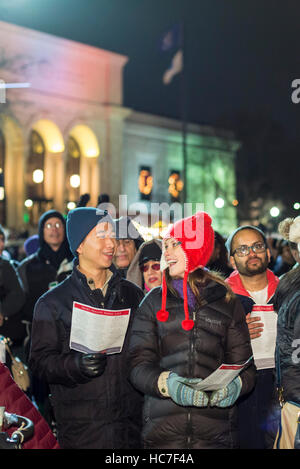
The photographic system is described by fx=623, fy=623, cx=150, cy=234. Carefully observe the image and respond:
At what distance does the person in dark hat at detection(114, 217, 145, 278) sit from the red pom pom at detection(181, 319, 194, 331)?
2.09 m

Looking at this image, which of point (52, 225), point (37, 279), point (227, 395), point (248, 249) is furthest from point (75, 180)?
point (227, 395)

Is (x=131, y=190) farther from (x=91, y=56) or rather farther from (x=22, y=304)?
(x=22, y=304)

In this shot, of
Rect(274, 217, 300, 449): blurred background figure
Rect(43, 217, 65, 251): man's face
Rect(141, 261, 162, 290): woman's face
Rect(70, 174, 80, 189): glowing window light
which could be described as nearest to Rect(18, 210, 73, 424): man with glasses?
Rect(43, 217, 65, 251): man's face

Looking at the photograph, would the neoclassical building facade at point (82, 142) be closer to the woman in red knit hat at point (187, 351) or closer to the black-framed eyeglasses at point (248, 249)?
the black-framed eyeglasses at point (248, 249)

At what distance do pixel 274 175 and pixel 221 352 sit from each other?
30781 millimetres

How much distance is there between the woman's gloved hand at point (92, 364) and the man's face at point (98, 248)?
67 centimetres

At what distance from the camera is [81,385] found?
146 inches

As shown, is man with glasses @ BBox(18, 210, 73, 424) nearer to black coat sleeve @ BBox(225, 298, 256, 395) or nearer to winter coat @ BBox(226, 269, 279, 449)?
winter coat @ BBox(226, 269, 279, 449)

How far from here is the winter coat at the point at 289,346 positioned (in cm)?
343

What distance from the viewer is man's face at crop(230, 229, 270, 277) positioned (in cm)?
447

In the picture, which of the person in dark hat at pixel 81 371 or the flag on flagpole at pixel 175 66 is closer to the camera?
the person in dark hat at pixel 81 371

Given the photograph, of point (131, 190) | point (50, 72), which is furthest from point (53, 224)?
point (131, 190)

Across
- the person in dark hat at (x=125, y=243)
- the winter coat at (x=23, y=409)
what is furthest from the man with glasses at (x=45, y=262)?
the winter coat at (x=23, y=409)

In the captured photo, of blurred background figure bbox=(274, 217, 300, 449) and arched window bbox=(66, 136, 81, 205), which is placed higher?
arched window bbox=(66, 136, 81, 205)
